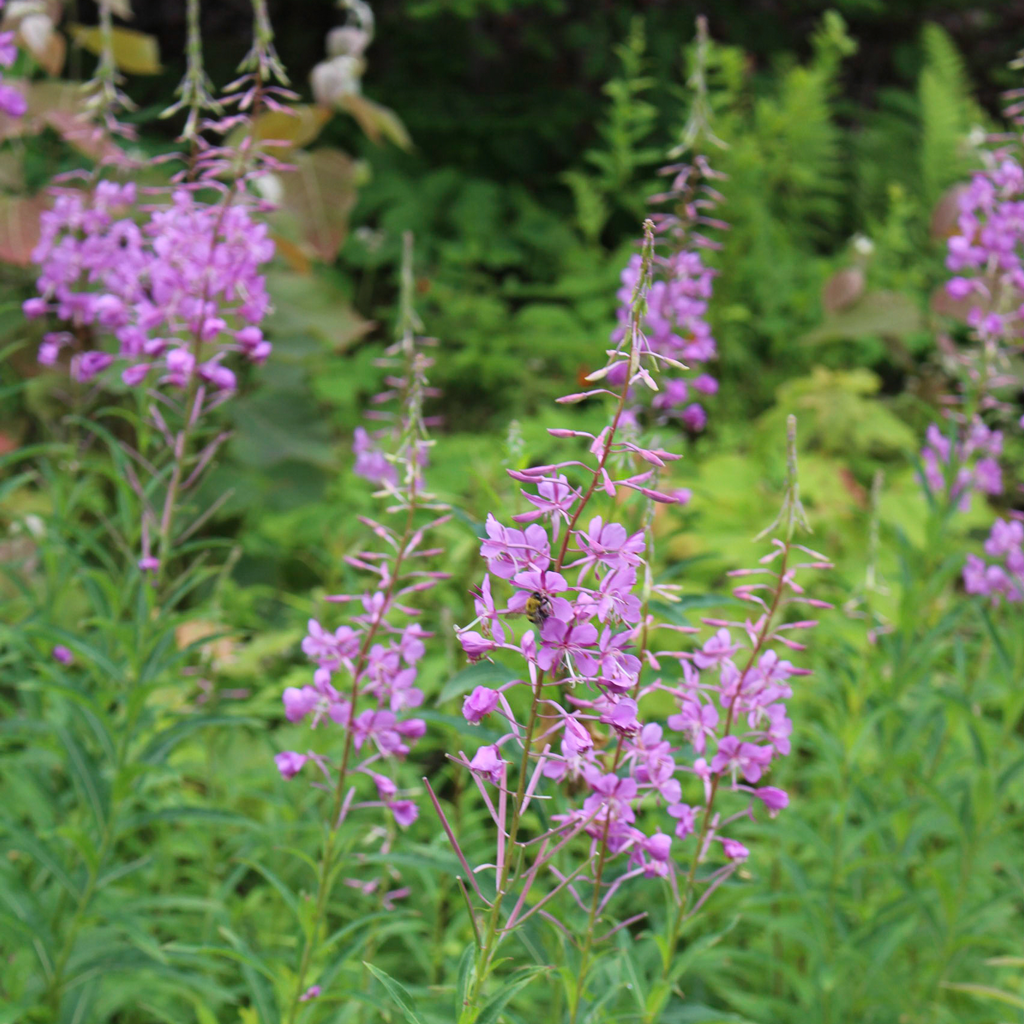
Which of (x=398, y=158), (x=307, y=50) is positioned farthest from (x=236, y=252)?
(x=307, y=50)

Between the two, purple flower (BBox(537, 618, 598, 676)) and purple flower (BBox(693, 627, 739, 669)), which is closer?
purple flower (BBox(537, 618, 598, 676))

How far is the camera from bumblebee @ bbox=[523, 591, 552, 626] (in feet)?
3.60

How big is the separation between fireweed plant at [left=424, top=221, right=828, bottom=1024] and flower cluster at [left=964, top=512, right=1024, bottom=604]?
1.14m

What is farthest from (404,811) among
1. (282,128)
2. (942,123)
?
(942,123)

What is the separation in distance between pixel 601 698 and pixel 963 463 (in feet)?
5.89

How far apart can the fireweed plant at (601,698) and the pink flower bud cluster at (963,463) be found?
1182mm

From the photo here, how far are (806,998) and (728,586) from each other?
1932 mm

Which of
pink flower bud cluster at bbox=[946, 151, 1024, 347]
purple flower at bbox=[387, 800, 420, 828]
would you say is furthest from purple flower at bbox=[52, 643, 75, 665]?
pink flower bud cluster at bbox=[946, 151, 1024, 347]

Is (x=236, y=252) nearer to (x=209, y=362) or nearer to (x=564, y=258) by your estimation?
(x=209, y=362)

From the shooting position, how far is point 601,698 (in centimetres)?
128

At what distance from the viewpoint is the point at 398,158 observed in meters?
6.63

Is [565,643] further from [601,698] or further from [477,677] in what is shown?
[477,677]

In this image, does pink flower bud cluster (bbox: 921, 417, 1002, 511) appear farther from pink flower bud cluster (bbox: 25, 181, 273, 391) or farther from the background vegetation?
pink flower bud cluster (bbox: 25, 181, 273, 391)

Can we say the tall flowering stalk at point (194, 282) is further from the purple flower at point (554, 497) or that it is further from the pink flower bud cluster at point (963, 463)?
the pink flower bud cluster at point (963, 463)
